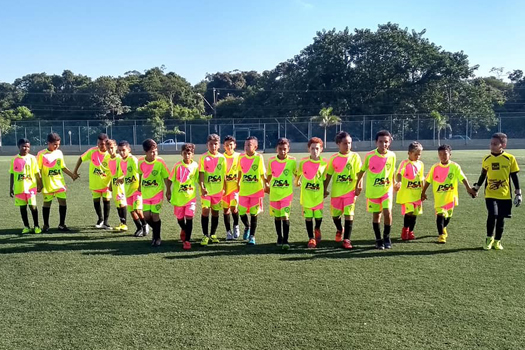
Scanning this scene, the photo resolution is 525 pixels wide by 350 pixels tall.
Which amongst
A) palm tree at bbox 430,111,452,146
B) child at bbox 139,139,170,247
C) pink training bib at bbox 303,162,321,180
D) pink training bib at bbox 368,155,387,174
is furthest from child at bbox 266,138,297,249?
palm tree at bbox 430,111,452,146

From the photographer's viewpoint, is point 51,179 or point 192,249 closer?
point 192,249

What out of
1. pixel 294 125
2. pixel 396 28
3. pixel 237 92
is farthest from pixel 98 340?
pixel 237 92

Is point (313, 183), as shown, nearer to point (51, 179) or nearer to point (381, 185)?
point (381, 185)

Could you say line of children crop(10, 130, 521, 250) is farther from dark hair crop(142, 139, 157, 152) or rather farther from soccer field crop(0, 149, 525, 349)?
soccer field crop(0, 149, 525, 349)

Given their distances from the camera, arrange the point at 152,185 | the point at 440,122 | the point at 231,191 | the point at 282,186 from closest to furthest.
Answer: the point at 282,186 < the point at 152,185 < the point at 231,191 < the point at 440,122

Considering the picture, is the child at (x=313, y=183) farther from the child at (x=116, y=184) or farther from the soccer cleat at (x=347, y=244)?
the child at (x=116, y=184)

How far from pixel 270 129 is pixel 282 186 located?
35746mm

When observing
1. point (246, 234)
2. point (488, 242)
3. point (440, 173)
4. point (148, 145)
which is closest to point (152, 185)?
point (148, 145)

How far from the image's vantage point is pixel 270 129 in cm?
4209

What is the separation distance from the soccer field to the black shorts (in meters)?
0.54

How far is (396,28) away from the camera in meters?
50.3

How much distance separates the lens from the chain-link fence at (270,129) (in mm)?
40094

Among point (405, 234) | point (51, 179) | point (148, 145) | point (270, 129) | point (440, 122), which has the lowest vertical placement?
point (405, 234)

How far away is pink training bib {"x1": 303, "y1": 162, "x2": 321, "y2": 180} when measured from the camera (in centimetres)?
660
